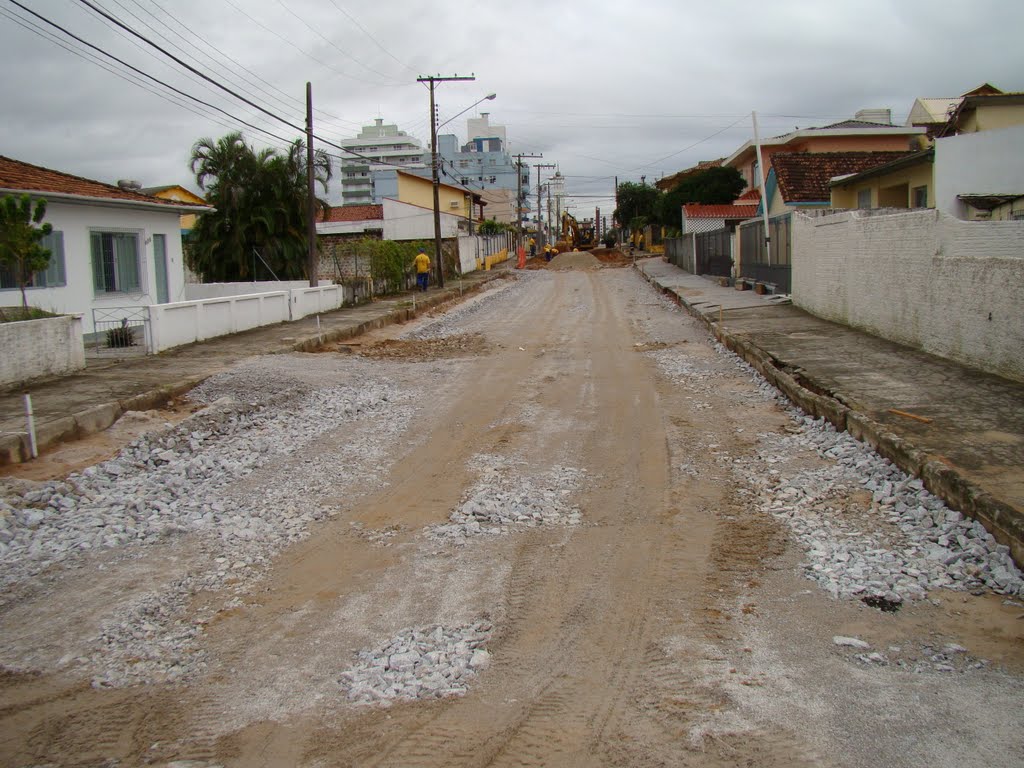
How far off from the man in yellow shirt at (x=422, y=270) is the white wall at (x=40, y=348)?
64.8 ft

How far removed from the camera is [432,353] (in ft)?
55.7

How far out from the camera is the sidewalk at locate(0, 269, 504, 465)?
9672 mm

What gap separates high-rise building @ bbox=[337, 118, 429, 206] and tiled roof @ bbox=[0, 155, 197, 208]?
108600 mm

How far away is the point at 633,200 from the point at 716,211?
125ft

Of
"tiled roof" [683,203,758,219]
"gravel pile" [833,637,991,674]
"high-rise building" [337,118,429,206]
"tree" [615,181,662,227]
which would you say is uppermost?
"high-rise building" [337,118,429,206]

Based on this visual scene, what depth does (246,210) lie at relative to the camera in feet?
106

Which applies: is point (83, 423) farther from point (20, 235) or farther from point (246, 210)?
point (246, 210)

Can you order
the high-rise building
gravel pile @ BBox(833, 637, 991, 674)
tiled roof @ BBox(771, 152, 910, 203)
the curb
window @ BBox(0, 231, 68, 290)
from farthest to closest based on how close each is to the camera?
1. the high-rise building
2. tiled roof @ BBox(771, 152, 910, 203)
3. window @ BBox(0, 231, 68, 290)
4. the curb
5. gravel pile @ BBox(833, 637, 991, 674)

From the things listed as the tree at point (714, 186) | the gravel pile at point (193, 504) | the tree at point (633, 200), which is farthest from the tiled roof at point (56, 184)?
the tree at point (633, 200)

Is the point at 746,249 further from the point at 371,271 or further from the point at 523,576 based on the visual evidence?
the point at 523,576

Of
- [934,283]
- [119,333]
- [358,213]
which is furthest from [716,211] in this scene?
[119,333]

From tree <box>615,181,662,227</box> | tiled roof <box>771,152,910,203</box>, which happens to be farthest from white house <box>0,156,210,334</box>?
tree <box>615,181,662,227</box>

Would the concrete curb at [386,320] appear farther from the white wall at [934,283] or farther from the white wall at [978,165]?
the white wall at [978,165]

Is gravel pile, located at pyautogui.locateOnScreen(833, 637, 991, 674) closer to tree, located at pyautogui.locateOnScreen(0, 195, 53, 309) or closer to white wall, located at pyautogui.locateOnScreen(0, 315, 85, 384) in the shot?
white wall, located at pyautogui.locateOnScreen(0, 315, 85, 384)
